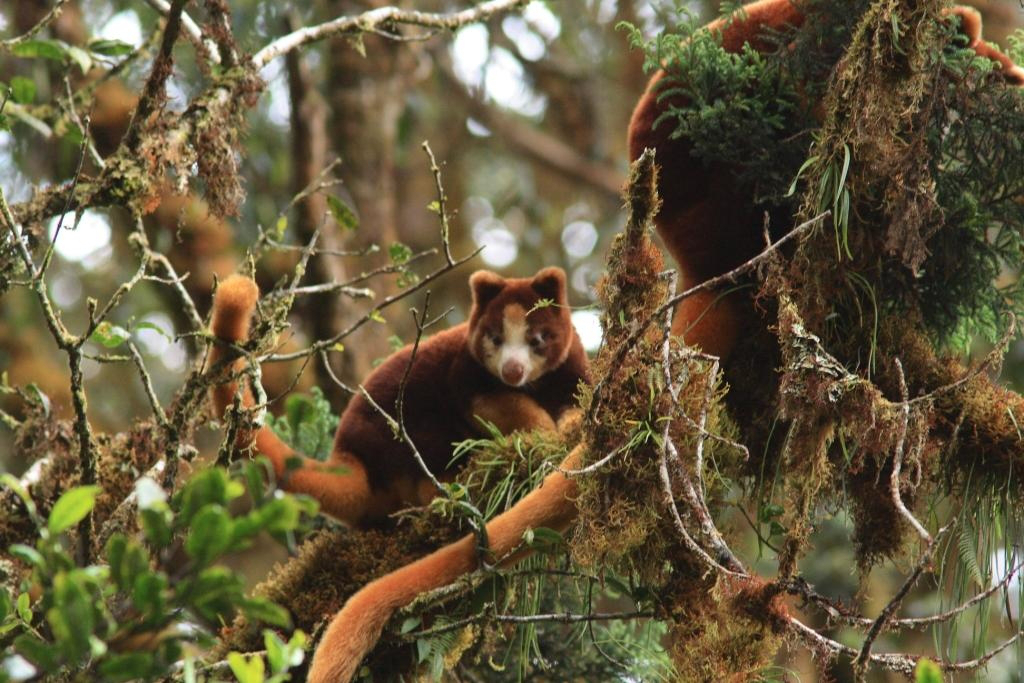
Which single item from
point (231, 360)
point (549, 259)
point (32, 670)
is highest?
point (231, 360)

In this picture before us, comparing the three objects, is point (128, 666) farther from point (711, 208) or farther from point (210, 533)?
point (711, 208)

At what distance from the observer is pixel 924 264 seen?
3486mm

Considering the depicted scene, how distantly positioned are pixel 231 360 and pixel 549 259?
709 cm

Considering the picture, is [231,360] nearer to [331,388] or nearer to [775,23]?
[775,23]

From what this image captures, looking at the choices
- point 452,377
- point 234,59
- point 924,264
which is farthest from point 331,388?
point 924,264

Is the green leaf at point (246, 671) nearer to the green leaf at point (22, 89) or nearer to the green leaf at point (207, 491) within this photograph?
the green leaf at point (207, 491)

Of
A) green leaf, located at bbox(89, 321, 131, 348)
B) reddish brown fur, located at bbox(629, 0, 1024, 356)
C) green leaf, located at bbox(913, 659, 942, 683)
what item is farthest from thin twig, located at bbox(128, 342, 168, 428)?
green leaf, located at bbox(913, 659, 942, 683)

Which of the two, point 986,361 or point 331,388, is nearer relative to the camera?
point 986,361

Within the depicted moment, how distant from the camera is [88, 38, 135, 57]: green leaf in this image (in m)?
3.89

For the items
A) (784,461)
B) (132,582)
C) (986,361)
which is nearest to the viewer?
(132,582)

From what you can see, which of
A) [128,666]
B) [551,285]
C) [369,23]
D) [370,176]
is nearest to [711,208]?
[551,285]

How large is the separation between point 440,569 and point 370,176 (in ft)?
Result: 16.0

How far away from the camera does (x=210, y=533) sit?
1752 millimetres

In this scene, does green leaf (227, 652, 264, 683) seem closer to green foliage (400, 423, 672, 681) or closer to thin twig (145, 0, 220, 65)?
green foliage (400, 423, 672, 681)
